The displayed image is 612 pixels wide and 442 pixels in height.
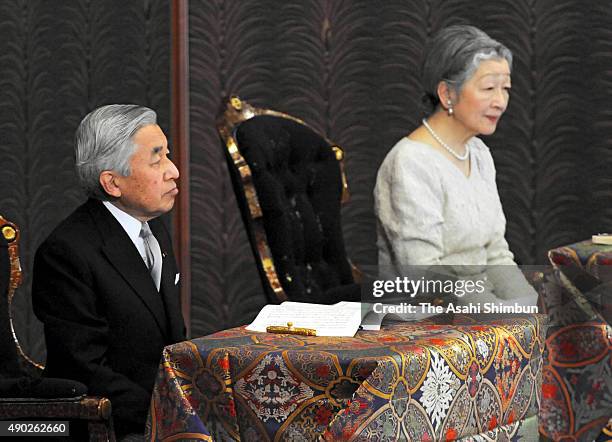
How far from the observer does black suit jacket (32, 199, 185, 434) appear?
291cm

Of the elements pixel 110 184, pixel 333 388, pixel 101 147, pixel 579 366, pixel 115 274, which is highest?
pixel 101 147

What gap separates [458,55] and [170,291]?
145 centimetres

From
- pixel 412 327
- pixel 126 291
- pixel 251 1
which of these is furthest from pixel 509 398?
pixel 251 1

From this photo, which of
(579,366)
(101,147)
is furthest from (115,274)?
(579,366)

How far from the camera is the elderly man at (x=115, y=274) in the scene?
2.92 meters

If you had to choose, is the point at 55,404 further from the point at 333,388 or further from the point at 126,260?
the point at 333,388

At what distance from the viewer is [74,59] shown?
577 cm

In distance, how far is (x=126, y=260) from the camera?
10.1ft

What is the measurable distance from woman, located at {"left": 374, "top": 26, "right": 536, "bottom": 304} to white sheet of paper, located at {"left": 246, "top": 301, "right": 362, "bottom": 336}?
109 cm

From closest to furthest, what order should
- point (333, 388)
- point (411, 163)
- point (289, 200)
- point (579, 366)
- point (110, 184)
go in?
point (333, 388), point (579, 366), point (110, 184), point (411, 163), point (289, 200)

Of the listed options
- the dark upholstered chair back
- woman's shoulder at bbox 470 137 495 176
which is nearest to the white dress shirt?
the dark upholstered chair back

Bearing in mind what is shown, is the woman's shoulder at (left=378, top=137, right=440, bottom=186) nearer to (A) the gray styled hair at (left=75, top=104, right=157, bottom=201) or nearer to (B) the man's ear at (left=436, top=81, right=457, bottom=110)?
(B) the man's ear at (left=436, top=81, right=457, bottom=110)

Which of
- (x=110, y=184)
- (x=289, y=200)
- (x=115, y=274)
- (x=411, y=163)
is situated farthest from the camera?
(x=289, y=200)

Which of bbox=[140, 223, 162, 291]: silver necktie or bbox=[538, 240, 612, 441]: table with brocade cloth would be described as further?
bbox=[140, 223, 162, 291]: silver necktie
